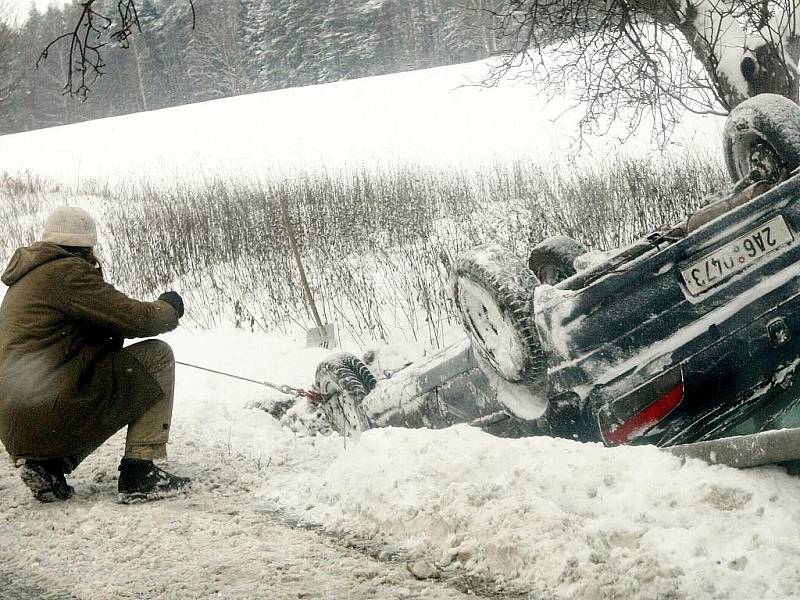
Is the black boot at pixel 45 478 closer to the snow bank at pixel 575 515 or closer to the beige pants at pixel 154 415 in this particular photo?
the beige pants at pixel 154 415

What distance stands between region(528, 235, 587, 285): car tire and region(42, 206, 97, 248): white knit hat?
2.68 metres

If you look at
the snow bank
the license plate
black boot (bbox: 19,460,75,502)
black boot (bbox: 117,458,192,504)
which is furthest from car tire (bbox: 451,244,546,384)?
black boot (bbox: 19,460,75,502)

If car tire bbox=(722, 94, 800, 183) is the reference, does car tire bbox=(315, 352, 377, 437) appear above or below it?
below

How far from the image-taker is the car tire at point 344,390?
5.09 meters

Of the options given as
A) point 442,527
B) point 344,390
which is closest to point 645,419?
point 442,527

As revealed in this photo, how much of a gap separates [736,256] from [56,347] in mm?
3290

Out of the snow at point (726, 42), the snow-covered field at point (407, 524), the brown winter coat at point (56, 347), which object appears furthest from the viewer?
the snow at point (726, 42)

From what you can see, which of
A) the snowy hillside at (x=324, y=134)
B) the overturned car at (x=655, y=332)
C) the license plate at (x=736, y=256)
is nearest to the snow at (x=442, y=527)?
the overturned car at (x=655, y=332)

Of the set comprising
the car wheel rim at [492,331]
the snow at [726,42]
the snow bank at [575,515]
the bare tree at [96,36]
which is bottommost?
the snow bank at [575,515]

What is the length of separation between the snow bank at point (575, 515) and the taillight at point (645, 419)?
0.55 ft

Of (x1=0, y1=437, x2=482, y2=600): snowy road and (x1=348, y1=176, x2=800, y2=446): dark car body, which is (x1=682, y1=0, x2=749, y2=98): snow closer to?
(x1=348, y1=176, x2=800, y2=446): dark car body

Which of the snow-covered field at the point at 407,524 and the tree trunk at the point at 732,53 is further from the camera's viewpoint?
the tree trunk at the point at 732,53

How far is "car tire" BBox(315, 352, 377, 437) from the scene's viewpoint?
16.7 feet

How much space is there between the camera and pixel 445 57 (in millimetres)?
53094
